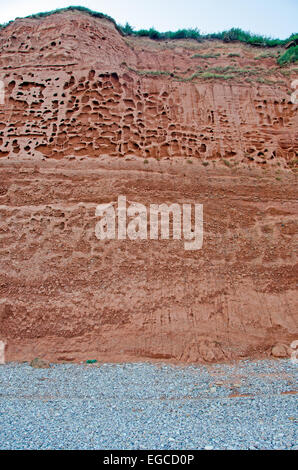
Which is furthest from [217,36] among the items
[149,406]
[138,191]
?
[149,406]

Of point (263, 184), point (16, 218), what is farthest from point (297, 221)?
point (16, 218)

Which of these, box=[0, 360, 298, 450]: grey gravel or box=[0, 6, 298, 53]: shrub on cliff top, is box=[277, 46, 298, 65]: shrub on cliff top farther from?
box=[0, 360, 298, 450]: grey gravel

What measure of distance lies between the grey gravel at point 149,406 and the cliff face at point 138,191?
0.89 metres

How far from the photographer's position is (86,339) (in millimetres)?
8219

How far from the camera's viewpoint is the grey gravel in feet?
13.8

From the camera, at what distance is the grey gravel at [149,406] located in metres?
4.19

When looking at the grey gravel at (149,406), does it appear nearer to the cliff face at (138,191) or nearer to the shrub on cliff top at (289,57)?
the cliff face at (138,191)

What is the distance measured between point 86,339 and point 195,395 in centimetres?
311

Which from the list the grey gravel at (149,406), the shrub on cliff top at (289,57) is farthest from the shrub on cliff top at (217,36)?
the grey gravel at (149,406)

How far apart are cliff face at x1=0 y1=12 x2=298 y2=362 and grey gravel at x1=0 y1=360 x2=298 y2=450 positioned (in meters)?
0.89

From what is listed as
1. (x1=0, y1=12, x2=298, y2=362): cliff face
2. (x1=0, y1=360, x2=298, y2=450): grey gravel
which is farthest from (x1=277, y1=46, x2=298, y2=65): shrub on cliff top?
(x1=0, y1=360, x2=298, y2=450): grey gravel

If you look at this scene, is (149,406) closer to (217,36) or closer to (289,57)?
(289,57)
